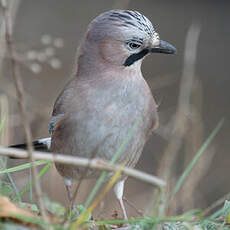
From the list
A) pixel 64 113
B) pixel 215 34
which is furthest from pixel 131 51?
pixel 215 34

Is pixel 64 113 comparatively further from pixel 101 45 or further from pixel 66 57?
pixel 66 57

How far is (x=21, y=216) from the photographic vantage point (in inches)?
77.3

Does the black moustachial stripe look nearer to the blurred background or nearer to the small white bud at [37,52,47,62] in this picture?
the small white bud at [37,52,47,62]

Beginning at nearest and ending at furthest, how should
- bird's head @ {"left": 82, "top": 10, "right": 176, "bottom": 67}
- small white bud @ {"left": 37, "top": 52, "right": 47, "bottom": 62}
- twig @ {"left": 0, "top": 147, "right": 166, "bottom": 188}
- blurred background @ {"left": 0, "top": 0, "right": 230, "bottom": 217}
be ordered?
1. twig @ {"left": 0, "top": 147, "right": 166, "bottom": 188}
2. bird's head @ {"left": 82, "top": 10, "right": 176, "bottom": 67}
3. small white bud @ {"left": 37, "top": 52, "right": 47, "bottom": 62}
4. blurred background @ {"left": 0, "top": 0, "right": 230, "bottom": 217}

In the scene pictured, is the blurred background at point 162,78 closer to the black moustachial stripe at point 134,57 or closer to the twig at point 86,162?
the black moustachial stripe at point 134,57

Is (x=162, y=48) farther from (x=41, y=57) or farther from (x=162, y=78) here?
(x=162, y=78)

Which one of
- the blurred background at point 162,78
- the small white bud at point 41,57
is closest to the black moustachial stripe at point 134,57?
the small white bud at point 41,57

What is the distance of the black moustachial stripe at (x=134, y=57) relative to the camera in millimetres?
3525

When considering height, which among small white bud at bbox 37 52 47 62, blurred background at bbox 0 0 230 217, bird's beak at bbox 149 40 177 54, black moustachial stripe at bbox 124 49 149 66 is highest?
bird's beak at bbox 149 40 177 54

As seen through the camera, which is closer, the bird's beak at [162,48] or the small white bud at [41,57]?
the bird's beak at [162,48]

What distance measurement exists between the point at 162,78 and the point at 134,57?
152 inches

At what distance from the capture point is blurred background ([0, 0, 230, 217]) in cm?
624

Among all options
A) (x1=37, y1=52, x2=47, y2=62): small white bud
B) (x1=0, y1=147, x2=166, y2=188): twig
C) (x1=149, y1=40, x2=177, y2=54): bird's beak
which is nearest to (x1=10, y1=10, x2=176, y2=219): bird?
(x1=149, y1=40, x2=177, y2=54): bird's beak

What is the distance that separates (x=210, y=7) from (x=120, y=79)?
7.46m
